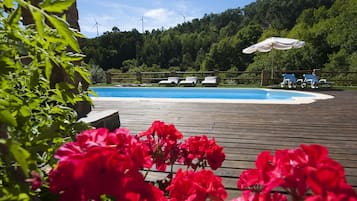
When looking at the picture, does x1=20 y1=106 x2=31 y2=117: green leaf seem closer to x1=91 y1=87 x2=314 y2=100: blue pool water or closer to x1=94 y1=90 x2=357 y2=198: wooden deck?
x1=94 y1=90 x2=357 y2=198: wooden deck

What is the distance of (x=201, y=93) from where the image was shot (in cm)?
1155

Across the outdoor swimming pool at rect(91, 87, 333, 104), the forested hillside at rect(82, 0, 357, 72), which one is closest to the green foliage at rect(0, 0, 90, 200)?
the outdoor swimming pool at rect(91, 87, 333, 104)

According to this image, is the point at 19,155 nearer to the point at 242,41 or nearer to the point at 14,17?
the point at 14,17

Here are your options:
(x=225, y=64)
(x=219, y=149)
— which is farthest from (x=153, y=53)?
(x=219, y=149)

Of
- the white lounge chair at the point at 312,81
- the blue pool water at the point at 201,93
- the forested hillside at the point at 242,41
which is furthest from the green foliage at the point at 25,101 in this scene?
the forested hillside at the point at 242,41

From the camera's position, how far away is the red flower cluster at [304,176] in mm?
427

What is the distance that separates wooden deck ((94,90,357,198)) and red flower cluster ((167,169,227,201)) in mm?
1119

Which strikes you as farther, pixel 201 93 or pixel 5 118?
pixel 201 93

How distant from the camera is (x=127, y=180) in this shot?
50 cm

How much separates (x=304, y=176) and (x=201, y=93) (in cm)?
1111

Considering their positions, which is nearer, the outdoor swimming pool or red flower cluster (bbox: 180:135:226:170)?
red flower cluster (bbox: 180:135:226:170)

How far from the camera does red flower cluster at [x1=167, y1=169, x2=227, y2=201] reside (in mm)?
656

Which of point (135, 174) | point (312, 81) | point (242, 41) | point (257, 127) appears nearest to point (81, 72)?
point (135, 174)

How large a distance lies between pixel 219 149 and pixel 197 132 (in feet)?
7.24
